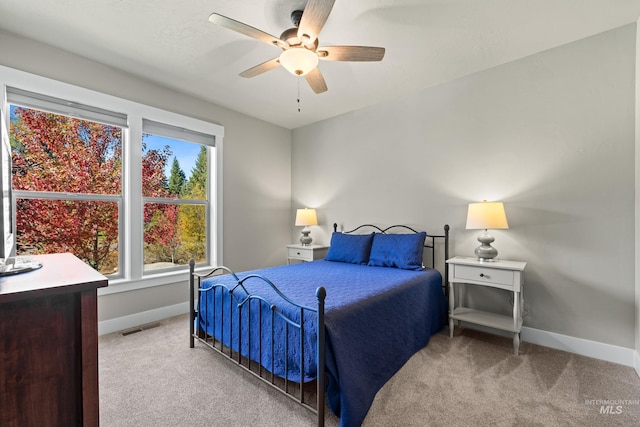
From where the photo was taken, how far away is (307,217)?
4281mm

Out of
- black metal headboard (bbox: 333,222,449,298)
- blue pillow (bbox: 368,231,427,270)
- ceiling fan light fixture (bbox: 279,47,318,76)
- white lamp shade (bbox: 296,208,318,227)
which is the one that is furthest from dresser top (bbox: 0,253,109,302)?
white lamp shade (bbox: 296,208,318,227)

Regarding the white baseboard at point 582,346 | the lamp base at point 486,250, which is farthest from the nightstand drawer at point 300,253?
the white baseboard at point 582,346

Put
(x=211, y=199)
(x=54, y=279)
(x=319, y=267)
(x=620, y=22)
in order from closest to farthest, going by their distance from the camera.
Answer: (x=54, y=279) < (x=620, y=22) < (x=319, y=267) < (x=211, y=199)

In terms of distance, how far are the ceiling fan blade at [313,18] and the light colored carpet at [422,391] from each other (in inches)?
94.2

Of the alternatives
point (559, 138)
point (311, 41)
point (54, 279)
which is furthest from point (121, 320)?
point (559, 138)

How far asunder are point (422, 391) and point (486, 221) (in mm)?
1521

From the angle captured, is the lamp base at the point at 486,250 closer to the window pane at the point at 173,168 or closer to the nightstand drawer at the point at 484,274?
the nightstand drawer at the point at 484,274

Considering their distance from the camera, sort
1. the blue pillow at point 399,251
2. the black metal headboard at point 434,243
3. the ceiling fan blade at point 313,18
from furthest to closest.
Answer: the black metal headboard at point 434,243
the blue pillow at point 399,251
the ceiling fan blade at point 313,18

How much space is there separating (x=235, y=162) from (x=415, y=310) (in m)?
3.00

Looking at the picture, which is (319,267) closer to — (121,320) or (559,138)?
(121,320)

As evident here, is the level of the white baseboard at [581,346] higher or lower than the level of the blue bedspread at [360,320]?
lower

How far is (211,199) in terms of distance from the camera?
3898 millimetres

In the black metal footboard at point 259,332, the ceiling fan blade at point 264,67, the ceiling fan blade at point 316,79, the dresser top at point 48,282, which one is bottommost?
the black metal footboard at point 259,332

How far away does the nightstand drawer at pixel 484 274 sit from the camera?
246 centimetres
